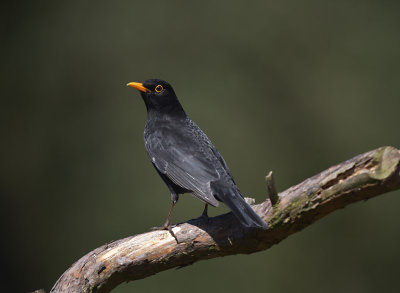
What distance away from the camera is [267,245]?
12.3ft

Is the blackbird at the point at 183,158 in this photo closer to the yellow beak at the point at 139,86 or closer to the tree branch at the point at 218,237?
the yellow beak at the point at 139,86

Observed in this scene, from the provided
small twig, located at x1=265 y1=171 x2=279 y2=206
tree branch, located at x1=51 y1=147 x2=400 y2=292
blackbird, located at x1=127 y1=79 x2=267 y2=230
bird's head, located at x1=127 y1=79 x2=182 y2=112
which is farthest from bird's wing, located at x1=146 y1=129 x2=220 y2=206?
small twig, located at x1=265 y1=171 x2=279 y2=206

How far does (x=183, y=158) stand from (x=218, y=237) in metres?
1.03

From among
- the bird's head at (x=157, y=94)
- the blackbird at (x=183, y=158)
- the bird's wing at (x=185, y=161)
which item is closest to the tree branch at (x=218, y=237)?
the blackbird at (x=183, y=158)

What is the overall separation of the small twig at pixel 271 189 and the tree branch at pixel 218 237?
0.15 feet

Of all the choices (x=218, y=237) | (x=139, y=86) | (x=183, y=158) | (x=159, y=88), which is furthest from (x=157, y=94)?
(x=218, y=237)

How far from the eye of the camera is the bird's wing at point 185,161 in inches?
166

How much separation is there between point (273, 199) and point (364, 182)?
68cm

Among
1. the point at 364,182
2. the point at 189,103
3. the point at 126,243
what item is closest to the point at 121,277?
the point at 126,243

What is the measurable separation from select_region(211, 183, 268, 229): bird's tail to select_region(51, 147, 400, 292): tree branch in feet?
0.46

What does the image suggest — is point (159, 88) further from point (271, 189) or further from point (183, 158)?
point (271, 189)

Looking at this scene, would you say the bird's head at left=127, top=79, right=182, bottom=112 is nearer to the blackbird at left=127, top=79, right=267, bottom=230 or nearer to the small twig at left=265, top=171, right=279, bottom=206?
the blackbird at left=127, top=79, right=267, bottom=230

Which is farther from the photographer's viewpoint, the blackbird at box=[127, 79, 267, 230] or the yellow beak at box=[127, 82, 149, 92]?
the yellow beak at box=[127, 82, 149, 92]

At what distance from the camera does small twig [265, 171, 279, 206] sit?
3.36m
